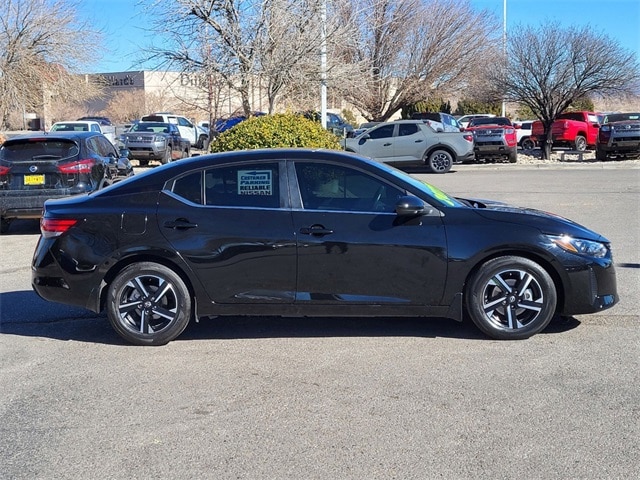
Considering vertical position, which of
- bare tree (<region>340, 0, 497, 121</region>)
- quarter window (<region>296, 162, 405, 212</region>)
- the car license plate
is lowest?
quarter window (<region>296, 162, 405, 212</region>)

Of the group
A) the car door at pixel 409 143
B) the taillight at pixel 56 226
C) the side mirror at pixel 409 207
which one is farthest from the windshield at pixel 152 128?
the side mirror at pixel 409 207

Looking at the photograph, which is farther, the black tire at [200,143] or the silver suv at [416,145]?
the black tire at [200,143]

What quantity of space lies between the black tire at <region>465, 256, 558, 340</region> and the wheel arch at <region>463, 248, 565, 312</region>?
37 millimetres

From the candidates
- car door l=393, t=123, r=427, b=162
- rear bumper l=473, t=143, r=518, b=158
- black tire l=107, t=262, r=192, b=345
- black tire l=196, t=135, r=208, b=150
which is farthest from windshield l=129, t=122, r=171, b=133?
black tire l=107, t=262, r=192, b=345

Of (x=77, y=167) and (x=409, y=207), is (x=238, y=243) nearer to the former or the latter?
(x=409, y=207)

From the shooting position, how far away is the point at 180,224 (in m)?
6.07

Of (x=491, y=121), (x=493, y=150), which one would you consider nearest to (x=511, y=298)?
(x=493, y=150)

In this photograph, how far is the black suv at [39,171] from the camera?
11.5 metres

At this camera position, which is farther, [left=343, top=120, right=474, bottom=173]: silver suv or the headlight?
[left=343, top=120, right=474, bottom=173]: silver suv

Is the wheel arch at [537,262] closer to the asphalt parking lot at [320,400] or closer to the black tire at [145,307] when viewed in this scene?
the asphalt parking lot at [320,400]

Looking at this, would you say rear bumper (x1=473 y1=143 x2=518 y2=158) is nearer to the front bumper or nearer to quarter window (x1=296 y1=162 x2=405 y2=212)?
the front bumper

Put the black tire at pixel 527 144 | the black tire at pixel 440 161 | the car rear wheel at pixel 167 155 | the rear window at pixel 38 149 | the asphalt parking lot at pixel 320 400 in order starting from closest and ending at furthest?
the asphalt parking lot at pixel 320 400, the rear window at pixel 38 149, the black tire at pixel 440 161, the car rear wheel at pixel 167 155, the black tire at pixel 527 144

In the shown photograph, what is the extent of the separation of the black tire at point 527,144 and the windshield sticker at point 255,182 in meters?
28.3

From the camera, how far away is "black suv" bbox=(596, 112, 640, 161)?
1031 inches
